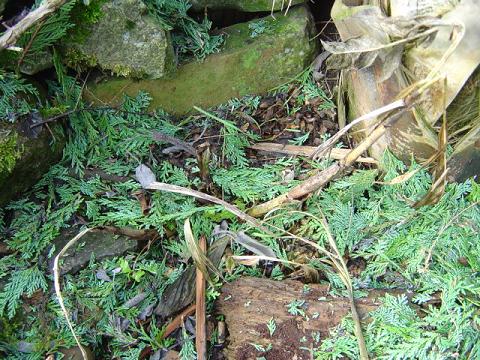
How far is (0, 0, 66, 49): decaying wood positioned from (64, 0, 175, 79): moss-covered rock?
0.31 m

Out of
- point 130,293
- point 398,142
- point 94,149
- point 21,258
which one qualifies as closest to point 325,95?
point 398,142

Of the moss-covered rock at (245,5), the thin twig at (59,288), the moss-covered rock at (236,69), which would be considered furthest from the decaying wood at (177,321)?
the moss-covered rock at (245,5)

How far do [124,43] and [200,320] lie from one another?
1279 millimetres

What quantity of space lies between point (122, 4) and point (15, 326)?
145 centimetres

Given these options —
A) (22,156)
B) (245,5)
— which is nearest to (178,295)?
(22,156)

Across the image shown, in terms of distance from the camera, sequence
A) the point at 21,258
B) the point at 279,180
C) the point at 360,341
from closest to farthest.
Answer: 1. the point at 360,341
2. the point at 21,258
3. the point at 279,180

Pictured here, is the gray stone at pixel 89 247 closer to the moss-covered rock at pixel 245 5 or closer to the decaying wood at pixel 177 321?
the decaying wood at pixel 177 321

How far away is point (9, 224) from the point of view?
7.50ft

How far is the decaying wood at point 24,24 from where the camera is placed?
6.42 feet

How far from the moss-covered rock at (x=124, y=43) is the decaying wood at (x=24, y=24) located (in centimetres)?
31

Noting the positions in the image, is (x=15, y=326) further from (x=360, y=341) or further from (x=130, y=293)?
(x=360, y=341)

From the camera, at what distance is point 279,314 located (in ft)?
6.59

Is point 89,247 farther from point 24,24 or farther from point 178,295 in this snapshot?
point 24,24

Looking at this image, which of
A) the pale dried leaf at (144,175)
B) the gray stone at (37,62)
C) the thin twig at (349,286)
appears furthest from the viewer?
the pale dried leaf at (144,175)
